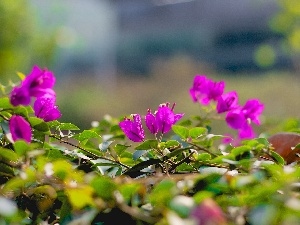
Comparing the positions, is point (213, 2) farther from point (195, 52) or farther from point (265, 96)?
point (265, 96)

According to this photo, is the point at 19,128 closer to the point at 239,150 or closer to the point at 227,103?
the point at 239,150

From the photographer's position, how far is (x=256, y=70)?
9938 millimetres

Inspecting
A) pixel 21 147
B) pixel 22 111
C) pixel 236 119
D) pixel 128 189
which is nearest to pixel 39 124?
pixel 22 111

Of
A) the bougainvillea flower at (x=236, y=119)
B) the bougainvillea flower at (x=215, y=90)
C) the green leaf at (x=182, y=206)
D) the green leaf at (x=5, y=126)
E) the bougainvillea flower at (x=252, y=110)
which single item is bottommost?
the bougainvillea flower at (x=236, y=119)

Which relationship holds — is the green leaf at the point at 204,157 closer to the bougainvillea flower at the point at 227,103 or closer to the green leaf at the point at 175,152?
the green leaf at the point at 175,152

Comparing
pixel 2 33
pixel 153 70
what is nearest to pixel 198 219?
pixel 2 33

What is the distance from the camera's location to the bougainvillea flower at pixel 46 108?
76cm

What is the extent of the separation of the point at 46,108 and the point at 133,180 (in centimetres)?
22

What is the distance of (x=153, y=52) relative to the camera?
11.0 metres

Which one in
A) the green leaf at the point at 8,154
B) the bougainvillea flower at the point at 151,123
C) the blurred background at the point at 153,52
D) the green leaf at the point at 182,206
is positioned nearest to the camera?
the green leaf at the point at 182,206

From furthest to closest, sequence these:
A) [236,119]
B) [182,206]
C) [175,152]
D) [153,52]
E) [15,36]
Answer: [153,52], [15,36], [236,119], [175,152], [182,206]

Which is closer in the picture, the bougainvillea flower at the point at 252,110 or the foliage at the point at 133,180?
the foliage at the point at 133,180

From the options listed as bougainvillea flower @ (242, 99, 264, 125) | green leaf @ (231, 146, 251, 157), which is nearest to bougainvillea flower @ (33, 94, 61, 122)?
green leaf @ (231, 146, 251, 157)

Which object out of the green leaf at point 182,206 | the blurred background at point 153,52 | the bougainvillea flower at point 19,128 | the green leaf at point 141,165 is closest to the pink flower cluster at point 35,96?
the bougainvillea flower at point 19,128
